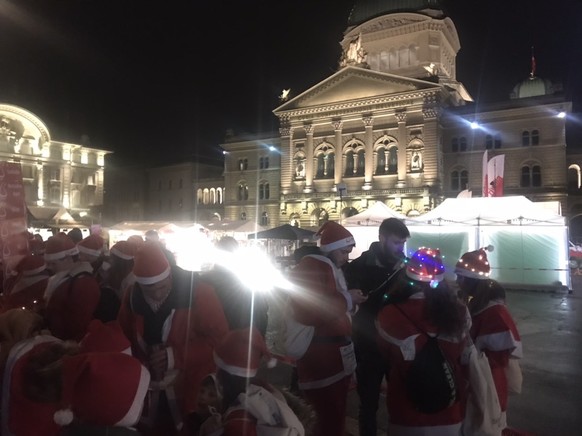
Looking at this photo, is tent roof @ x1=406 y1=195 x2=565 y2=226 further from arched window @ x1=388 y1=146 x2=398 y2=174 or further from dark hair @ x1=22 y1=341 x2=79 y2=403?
arched window @ x1=388 y1=146 x2=398 y2=174

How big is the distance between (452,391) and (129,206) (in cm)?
7204

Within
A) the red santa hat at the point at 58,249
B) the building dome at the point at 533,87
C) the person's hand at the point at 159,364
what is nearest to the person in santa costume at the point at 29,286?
the red santa hat at the point at 58,249

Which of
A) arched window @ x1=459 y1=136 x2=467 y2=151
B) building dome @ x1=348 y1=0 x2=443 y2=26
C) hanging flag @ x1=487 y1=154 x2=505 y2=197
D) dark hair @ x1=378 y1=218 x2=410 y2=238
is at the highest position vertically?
building dome @ x1=348 y1=0 x2=443 y2=26

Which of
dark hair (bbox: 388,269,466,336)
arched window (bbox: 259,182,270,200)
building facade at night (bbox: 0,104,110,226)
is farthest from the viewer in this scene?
building facade at night (bbox: 0,104,110,226)

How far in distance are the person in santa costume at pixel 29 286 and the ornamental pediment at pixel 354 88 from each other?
130 ft

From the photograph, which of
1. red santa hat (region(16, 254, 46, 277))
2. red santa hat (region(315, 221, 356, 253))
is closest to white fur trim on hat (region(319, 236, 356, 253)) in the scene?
red santa hat (region(315, 221, 356, 253))

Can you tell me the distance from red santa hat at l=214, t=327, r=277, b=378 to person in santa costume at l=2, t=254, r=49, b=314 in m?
3.17

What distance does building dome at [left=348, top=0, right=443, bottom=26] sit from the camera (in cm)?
4809

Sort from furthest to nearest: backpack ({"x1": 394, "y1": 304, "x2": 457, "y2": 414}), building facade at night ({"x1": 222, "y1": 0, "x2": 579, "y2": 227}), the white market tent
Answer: building facade at night ({"x1": 222, "y1": 0, "x2": 579, "y2": 227}) < the white market tent < backpack ({"x1": 394, "y1": 304, "x2": 457, "y2": 414})

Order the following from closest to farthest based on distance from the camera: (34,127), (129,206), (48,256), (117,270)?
(117,270) → (48,256) → (34,127) → (129,206)

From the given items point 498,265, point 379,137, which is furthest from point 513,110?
point 498,265

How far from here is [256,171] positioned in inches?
2069

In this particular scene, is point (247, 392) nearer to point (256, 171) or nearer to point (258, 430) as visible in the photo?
point (258, 430)

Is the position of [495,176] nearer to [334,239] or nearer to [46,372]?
[334,239]
